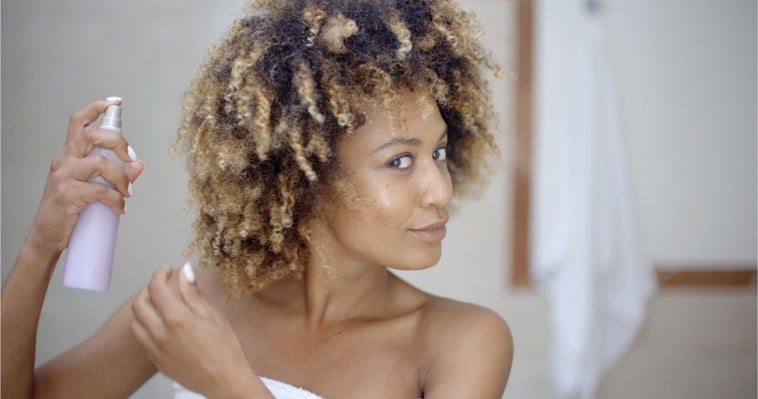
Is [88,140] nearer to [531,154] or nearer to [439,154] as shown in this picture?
[439,154]

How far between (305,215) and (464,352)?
392 mm

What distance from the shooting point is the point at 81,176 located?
1.27 meters

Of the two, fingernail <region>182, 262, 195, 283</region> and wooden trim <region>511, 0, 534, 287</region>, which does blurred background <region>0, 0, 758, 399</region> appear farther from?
fingernail <region>182, 262, 195, 283</region>

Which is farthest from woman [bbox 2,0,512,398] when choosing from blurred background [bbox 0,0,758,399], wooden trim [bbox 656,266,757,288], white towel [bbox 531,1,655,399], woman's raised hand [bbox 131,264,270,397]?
wooden trim [bbox 656,266,757,288]

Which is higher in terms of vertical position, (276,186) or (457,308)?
(276,186)

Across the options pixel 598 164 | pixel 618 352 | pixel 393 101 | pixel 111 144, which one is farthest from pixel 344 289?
pixel 618 352

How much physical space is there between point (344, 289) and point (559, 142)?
4.89 feet

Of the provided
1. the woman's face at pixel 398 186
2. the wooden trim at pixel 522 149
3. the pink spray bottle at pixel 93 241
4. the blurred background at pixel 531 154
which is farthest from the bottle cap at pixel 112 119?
the wooden trim at pixel 522 149

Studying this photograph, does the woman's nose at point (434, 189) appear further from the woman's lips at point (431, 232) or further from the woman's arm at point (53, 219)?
the woman's arm at point (53, 219)

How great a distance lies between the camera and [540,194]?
301 centimetres

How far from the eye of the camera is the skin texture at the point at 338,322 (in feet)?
4.02

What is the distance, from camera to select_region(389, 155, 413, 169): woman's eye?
139cm

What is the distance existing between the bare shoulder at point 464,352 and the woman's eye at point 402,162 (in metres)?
0.32

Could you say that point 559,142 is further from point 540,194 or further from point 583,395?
point 583,395
